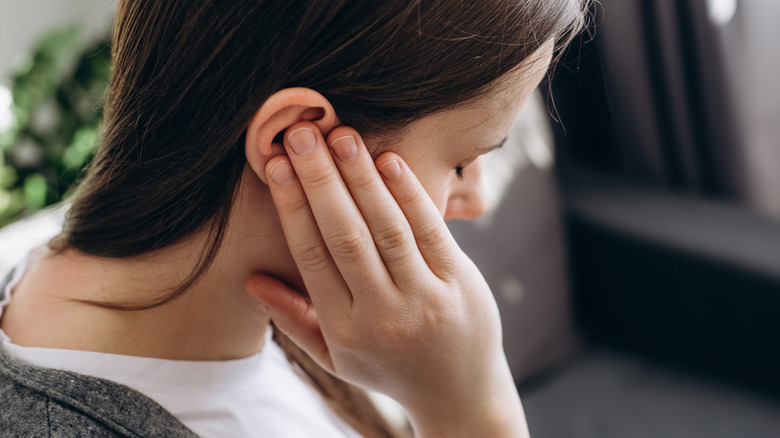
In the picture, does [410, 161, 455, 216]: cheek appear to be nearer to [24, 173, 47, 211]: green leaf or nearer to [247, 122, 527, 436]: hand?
[247, 122, 527, 436]: hand

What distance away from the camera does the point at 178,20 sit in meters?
0.63

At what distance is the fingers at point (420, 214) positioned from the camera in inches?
26.4

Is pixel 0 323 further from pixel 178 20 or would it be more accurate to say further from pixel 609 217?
pixel 609 217

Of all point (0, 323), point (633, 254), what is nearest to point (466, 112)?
point (0, 323)

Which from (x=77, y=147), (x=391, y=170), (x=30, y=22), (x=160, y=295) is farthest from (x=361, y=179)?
(x=30, y=22)

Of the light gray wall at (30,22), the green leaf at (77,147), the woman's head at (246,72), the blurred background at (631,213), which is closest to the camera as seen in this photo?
the woman's head at (246,72)

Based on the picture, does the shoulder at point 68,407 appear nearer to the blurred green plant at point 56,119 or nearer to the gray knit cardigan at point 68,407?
the gray knit cardigan at point 68,407

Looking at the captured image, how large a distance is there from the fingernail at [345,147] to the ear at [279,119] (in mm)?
18

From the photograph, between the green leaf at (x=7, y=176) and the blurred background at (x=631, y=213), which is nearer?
the blurred background at (x=631, y=213)

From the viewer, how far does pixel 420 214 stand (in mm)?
696

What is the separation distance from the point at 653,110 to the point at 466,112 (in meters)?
1.20

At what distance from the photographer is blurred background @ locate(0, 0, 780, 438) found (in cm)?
136

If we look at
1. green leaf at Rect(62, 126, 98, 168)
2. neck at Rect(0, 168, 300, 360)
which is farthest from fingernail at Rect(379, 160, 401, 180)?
green leaf at Rect(62, 126, 98, 168)

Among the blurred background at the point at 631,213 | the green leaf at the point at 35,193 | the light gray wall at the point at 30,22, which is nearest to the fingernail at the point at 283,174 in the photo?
the blurred background at the point at 631,213
